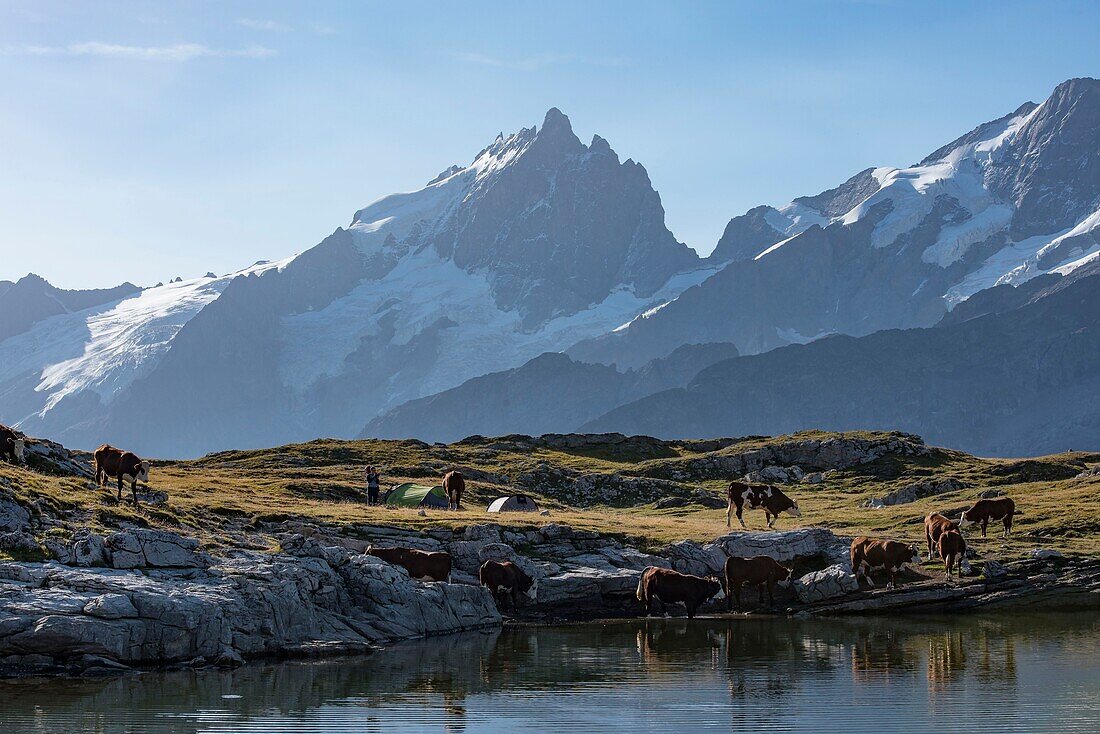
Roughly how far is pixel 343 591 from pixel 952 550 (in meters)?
26.8

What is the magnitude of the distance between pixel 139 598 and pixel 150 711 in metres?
7.87

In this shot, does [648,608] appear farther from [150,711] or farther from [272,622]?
[150,711]

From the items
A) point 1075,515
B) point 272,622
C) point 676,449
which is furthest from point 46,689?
point 676,449

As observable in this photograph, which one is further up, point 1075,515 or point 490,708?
point 1075,515

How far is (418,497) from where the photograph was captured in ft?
255

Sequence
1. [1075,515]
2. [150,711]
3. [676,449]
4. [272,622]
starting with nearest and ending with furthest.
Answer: [150,711] < [272,622] < [1075,515] < [676,449]

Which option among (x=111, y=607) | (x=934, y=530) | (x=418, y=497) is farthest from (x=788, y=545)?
(x=111, y=607)

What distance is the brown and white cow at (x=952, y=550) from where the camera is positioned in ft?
182

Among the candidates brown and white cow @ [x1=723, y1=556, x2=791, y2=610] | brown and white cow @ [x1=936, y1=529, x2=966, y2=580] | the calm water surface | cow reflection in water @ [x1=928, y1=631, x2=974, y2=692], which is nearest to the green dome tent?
brown and white cow @ [x1=723, y1=556, x2=791, y2=610]

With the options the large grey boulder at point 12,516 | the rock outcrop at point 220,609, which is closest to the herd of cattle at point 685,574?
the rock outcrop at point 220,609

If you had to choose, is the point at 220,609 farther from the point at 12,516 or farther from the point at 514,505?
the point at 514,505

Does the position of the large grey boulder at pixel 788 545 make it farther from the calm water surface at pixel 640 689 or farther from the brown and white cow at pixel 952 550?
the calm water surface at pixel 640 689

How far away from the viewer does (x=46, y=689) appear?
36.2m

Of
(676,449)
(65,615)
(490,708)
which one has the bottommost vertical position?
(490,708)
